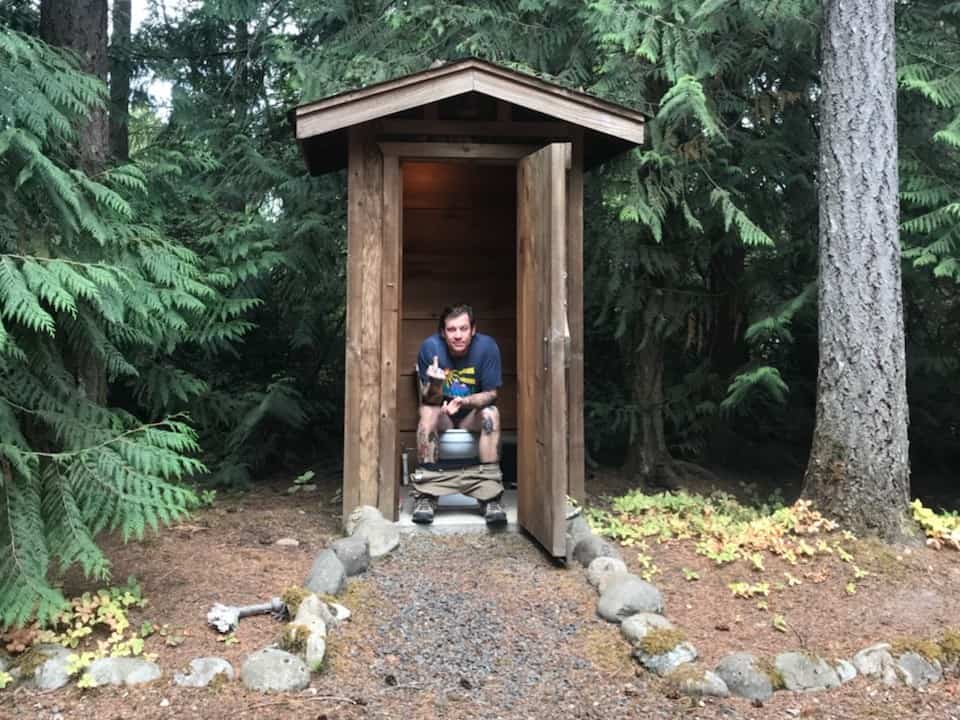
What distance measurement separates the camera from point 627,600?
414 centimetres

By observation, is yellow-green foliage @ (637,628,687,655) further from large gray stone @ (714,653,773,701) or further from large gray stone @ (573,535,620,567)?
large gray stone @ (573,535,620,567)

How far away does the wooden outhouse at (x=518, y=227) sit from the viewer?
197 inches

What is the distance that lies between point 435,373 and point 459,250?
225 centimetres

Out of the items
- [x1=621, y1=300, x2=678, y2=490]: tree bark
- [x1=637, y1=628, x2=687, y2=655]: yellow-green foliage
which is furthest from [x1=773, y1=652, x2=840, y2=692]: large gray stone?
[x1=621, y1=300, x2=678, y2=490]: tree bark

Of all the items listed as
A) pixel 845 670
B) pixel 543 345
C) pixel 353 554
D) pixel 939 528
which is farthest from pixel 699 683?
pixel 939 528

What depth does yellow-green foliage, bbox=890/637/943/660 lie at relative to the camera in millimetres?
3684

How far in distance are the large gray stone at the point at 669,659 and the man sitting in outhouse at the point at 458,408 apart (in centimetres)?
224

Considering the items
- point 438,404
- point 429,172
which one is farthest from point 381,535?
point 429,172

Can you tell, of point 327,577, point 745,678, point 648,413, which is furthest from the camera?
point 648,413

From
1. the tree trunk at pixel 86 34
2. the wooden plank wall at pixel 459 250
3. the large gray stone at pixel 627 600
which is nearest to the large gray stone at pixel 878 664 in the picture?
the large gray stone at pixel 627 600

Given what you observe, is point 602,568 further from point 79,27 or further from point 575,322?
point 79,27

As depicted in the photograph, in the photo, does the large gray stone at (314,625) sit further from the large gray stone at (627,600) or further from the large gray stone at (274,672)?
the large gray stone at (627,600)

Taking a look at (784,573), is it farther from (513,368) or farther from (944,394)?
(944,394)

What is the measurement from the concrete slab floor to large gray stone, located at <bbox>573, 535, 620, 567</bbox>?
0.76m
